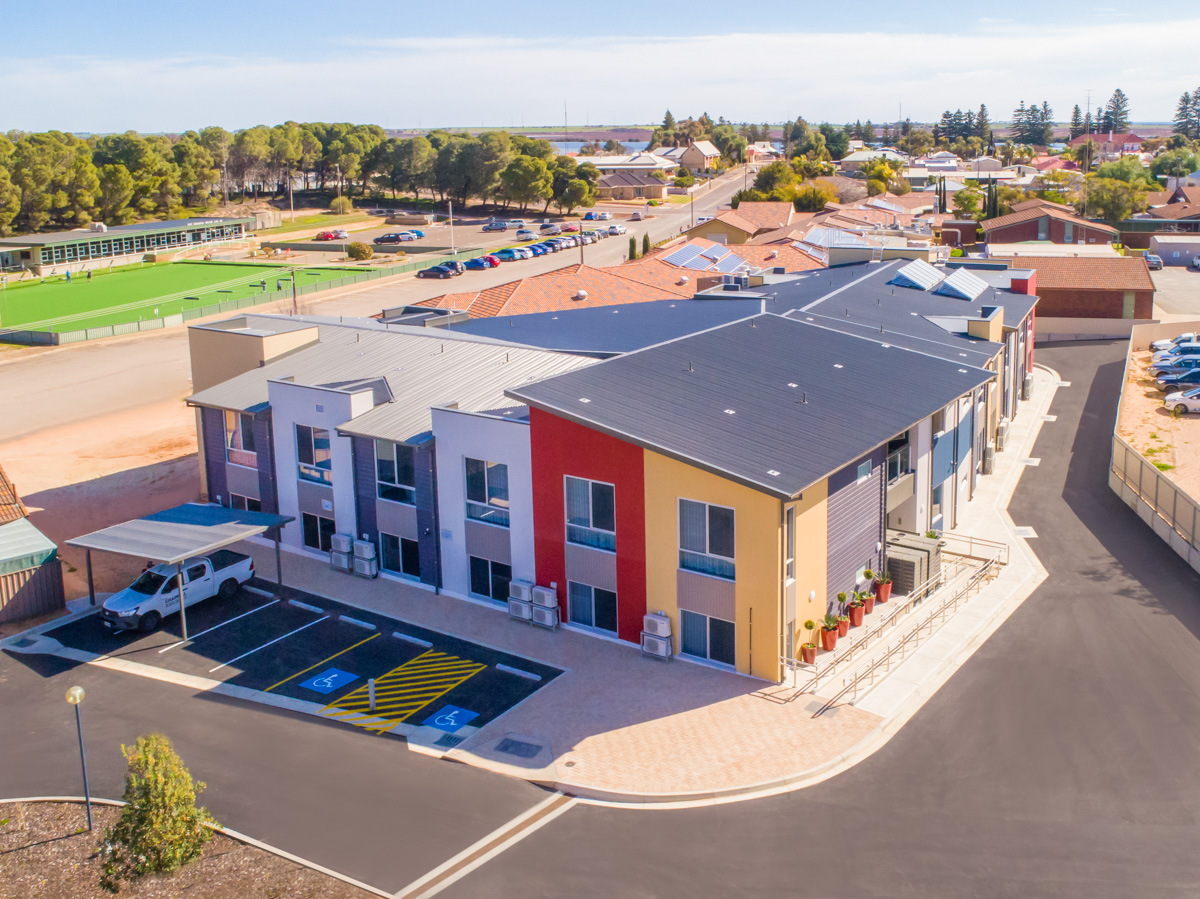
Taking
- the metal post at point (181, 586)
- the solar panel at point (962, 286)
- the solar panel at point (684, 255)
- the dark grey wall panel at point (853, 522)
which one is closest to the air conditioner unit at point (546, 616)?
the dark grey wall panel at point (853, 522)

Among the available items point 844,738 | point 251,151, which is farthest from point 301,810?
point 251,151

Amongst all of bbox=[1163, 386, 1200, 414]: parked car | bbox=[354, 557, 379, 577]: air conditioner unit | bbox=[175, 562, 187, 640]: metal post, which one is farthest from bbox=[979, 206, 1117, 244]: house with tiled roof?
bbox=[175, 562, 187, 640]: metal post

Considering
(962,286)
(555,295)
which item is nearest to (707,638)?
(962,286)

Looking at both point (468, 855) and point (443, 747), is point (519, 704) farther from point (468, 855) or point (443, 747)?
point (468, 855)

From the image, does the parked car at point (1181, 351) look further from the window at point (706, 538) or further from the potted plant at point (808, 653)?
the window at point (706, 538)

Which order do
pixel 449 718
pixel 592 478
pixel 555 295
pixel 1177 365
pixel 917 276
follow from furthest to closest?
pixel 555 295 < pixel 1177 365 < pixel 917 276 < pixel 592 478 < pixel 449 718

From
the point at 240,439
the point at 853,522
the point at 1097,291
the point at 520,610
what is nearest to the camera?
the point at 853,522

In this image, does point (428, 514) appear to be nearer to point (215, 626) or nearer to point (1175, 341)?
point (215, 626)
